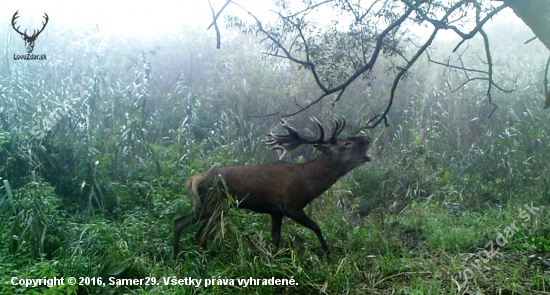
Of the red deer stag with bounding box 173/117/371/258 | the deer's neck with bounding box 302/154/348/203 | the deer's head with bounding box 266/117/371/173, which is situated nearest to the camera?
the red deer stag with bounding box 173/117/371/258

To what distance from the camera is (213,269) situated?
5.68 meters

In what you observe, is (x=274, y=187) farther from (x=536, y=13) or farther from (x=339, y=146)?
(x=536, y=13)

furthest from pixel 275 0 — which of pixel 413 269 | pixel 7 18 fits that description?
pixel 7 18

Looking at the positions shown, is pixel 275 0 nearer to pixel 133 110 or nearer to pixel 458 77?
pixel 133 110

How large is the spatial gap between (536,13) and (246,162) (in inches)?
184

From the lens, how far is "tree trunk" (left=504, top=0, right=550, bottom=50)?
5.60m

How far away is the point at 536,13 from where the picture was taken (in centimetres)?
566

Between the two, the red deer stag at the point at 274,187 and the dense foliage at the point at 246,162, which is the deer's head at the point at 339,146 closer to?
the red deer stag at the point at 274,187

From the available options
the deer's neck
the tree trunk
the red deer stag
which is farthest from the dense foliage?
the tree trunk

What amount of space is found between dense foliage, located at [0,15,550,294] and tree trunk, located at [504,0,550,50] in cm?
224

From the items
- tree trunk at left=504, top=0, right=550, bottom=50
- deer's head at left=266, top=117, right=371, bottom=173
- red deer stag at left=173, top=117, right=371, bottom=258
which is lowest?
red deer stag at left=173, top=117, right=371, bottom=258

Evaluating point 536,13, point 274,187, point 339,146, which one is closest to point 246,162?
point 339,146

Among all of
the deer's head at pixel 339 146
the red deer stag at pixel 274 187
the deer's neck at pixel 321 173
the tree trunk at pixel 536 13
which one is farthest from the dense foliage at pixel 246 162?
the tree trunk at pixel 536 13

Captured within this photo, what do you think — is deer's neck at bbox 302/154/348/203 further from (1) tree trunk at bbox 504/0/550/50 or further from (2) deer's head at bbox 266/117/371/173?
(1) tree trunk at bbox 504/0/550/50
